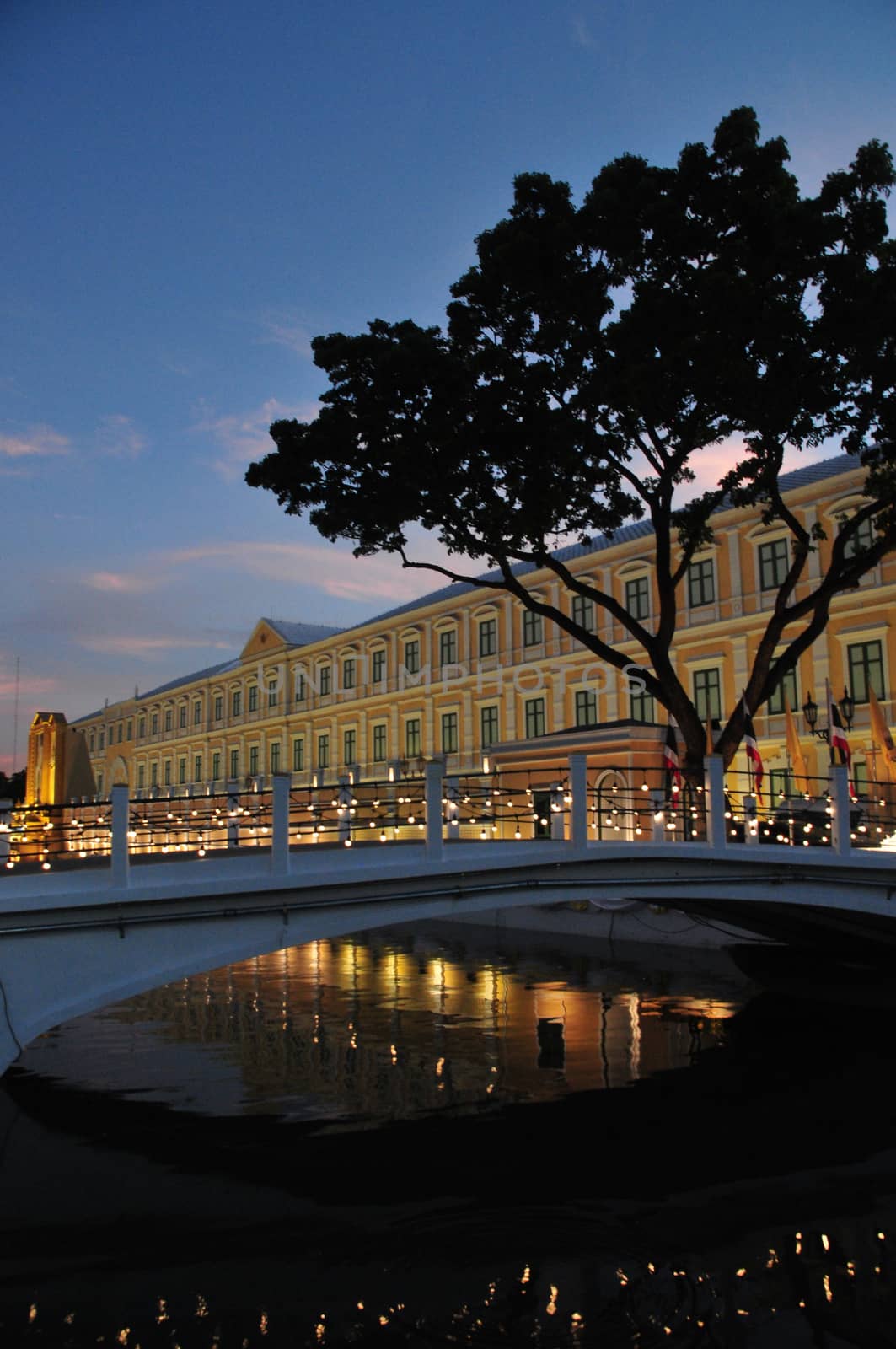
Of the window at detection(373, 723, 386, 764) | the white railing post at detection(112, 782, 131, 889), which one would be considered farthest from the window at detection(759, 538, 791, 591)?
the white railing post at detection(112, 782, 131, 889)

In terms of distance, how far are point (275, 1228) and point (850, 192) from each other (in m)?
18.0

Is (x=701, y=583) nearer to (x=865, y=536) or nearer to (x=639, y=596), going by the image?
(x=639, y=596)

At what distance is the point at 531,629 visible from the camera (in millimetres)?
43531

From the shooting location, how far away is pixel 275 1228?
10.3 m

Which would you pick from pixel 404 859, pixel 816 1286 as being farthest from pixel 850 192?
pixel 816 1286

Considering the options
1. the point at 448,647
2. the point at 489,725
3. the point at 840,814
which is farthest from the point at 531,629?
the point at 840,814

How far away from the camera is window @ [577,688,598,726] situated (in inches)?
1587

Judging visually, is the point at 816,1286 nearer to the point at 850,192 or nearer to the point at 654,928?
the point at 850,192

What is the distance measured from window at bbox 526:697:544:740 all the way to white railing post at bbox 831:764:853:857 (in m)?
26.1

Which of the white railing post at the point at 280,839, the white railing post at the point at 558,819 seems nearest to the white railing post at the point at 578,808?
the white railing post at the point at 558,819

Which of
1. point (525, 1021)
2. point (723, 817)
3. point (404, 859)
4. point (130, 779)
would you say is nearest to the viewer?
point (404, 859)

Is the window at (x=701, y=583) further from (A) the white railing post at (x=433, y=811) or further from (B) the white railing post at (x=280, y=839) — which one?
(B) the white railing post at (x=280, y=839)

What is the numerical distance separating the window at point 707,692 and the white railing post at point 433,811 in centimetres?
2357

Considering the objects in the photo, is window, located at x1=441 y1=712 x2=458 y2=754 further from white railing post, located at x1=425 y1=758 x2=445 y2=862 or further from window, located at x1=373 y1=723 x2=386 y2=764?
white railing post, located at x1=425 y1=758 x2=445 y2=862
